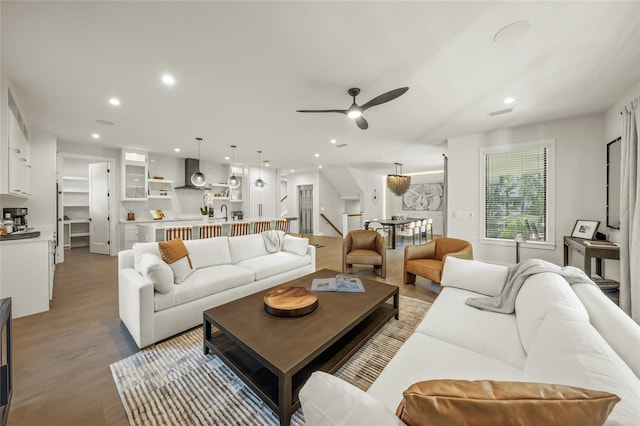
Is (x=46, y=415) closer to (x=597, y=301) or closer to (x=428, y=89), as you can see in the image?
(x=597, y=301)

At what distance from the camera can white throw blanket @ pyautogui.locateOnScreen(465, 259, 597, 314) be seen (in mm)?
1771

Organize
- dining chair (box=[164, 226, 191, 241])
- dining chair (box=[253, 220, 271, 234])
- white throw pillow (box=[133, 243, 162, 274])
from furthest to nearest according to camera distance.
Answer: dining chair (box=[253, 220, 271, 234]) → dining chair (box=[164, 226, 191, 241]) → white throw pillow (box=[133, 243, 162, 274])

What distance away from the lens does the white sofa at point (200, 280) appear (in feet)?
7.16

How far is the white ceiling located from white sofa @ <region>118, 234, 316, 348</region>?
1.97 metres

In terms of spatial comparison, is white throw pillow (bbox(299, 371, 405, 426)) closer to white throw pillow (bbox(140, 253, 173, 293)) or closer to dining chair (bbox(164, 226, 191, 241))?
white throw pillow (bbox(140, 253, 173, 293))

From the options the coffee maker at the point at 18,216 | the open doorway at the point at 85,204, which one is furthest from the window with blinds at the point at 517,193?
the open doorway at the point at 85,204

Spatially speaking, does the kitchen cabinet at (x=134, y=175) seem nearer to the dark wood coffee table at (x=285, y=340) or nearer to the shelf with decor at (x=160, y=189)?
the shelf with decor at (x=160, y=189)

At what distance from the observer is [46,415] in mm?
1505

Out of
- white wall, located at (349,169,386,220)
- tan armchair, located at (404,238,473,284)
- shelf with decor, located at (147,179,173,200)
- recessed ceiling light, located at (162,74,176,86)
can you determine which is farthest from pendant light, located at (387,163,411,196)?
shelf with decor, located at (147,179,173,200)

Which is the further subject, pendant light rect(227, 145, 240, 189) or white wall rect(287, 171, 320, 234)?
white wall rect(287, 171, 320, 234)

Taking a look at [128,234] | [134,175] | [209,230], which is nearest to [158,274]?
[209,230]

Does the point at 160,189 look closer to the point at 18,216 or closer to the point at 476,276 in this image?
the point at 18,216

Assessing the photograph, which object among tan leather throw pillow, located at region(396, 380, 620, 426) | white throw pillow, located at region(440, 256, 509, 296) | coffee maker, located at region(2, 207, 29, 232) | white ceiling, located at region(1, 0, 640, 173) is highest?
white ceiling, located at region(1, 0, 640, 173)

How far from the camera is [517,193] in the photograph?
4414 mm
